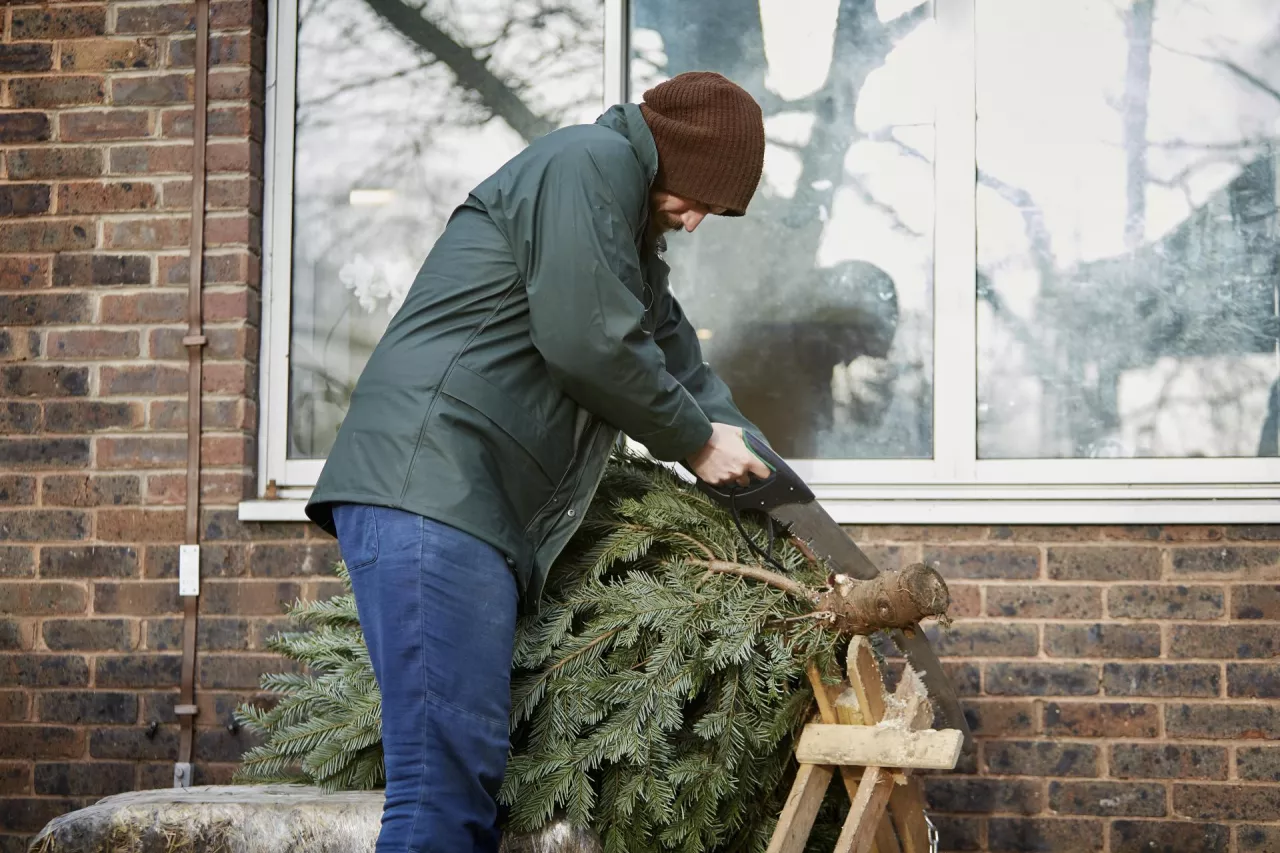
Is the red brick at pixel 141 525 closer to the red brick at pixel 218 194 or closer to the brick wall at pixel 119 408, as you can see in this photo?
the brick wall at pixel 119 408

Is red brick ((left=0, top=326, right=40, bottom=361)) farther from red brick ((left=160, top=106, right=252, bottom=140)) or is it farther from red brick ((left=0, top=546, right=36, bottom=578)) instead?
red brick ((left=160, top=106, right=252, bottom=140))

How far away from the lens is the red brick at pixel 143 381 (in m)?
3.79

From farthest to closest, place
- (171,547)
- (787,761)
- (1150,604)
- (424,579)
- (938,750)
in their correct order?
(171,547)
(1150,604)
(787,761)
(938,750)
(424,579)

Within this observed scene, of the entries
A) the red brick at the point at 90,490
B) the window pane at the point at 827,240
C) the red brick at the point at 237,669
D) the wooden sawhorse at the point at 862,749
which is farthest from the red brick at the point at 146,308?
the wooden sawhorse at the point at 862,749

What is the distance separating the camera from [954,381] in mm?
3625

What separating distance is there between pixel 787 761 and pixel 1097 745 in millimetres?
1291

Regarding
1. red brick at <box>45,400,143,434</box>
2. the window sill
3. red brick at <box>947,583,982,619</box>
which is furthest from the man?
red brick at <box>45,400,143,434</box>

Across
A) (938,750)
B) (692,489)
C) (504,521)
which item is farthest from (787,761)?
(504,521)

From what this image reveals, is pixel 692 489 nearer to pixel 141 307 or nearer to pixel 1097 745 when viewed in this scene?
pixel 1097 745

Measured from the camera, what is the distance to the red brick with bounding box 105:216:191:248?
3.81 m

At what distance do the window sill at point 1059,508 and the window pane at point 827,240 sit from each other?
6.8 inches

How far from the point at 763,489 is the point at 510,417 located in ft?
1.90

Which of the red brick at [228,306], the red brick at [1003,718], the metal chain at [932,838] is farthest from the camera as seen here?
the red brick at [228,306]

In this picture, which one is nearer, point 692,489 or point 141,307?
point 692,489
